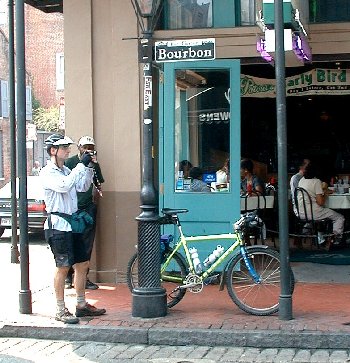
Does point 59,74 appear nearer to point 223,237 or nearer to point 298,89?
point 298,89

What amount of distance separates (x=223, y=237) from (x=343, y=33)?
3164 millimetres

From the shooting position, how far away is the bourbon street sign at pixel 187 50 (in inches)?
324

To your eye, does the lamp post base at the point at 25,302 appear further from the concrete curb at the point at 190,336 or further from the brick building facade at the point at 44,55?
the brick building facade at the point at 44,55

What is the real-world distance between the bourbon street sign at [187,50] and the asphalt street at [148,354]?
3.03m

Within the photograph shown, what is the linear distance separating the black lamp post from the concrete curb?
0.48 metres

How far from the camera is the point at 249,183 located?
41.9 ft

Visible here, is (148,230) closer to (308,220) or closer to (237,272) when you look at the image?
(237,272)

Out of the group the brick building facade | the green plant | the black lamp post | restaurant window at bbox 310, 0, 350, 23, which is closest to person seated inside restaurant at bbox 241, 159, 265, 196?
restaurant window at bbox 310, 0, 350, 23

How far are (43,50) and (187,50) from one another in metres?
33.8

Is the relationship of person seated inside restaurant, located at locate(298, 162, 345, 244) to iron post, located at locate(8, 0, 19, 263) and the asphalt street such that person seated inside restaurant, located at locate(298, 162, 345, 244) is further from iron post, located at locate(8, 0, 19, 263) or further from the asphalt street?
the asphalt street

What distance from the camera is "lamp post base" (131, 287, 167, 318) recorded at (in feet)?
26.7

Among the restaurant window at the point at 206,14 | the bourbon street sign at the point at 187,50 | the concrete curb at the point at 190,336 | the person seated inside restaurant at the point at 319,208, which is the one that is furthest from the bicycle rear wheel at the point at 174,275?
the person seated inside restaurant at the point at 319,208

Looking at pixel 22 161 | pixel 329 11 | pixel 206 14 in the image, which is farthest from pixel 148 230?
pixel 329 11

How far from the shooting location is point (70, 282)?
33.0 ft
